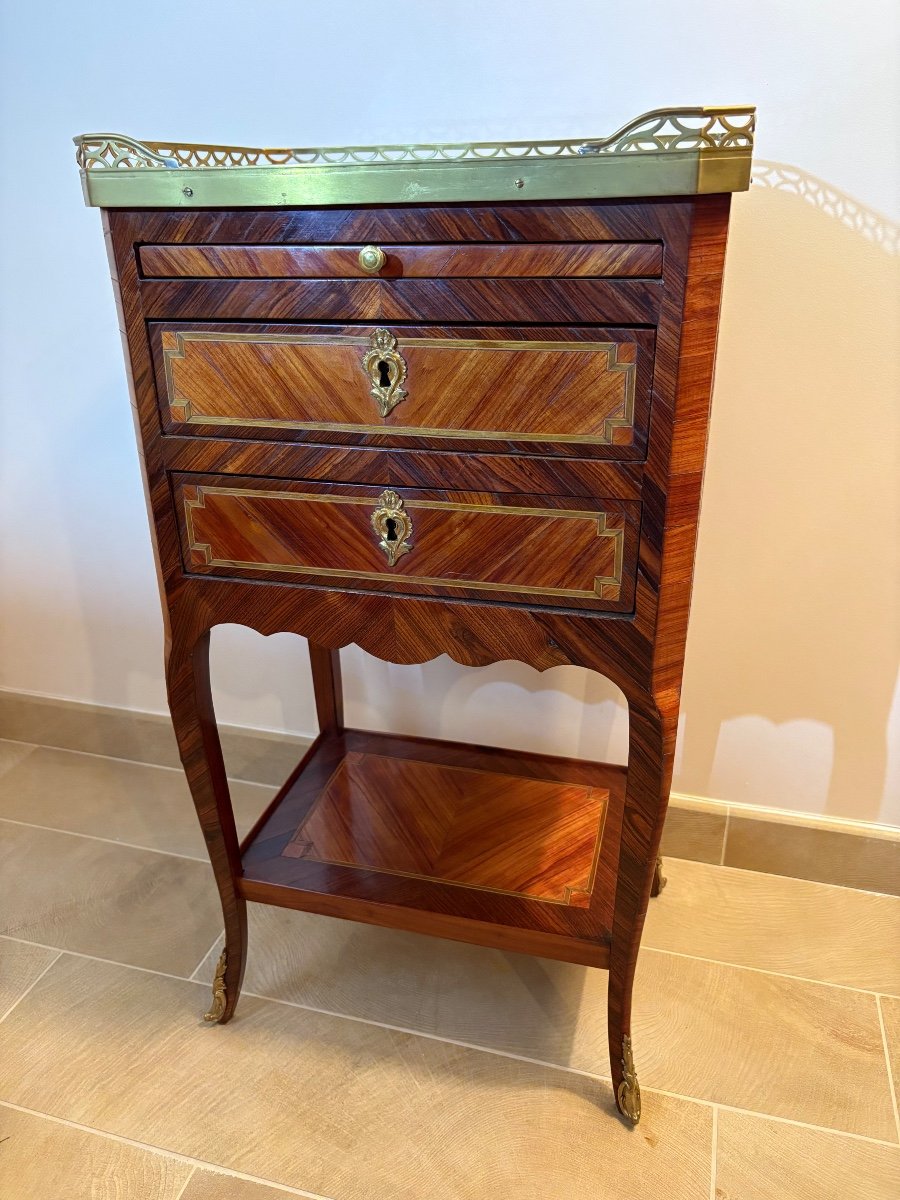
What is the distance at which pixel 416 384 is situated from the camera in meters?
0.85

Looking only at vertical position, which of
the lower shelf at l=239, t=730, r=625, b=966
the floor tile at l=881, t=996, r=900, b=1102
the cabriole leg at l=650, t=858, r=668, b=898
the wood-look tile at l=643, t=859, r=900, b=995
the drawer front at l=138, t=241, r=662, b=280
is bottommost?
the floor tile at l=881, t=996, r=900, b=1102

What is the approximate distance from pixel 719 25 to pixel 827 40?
13cm

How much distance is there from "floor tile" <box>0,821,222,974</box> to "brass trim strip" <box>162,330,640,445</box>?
0.90m

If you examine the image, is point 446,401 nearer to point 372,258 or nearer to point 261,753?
point 372,258

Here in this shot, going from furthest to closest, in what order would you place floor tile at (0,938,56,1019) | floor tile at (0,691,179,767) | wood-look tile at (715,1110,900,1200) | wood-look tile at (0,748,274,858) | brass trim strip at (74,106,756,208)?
1. floor tile at (0,691,179,767)
2. wood-look tile at (0,748,274,858)
3. floor tile at (0,938,56,1019)
4. wood-look tile at (715,1110,900,1200)
5. brass trim strip at (74,106,756,208)

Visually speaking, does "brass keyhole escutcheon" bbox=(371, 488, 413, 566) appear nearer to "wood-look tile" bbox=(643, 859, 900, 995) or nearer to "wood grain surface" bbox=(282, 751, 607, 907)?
"wood grain surface" bbox=(282, 751, 607, 907)

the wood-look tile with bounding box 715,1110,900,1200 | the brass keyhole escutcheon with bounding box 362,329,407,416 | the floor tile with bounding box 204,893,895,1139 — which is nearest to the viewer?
the brass keyhole escutcheon with bounding box 362,329,407,416

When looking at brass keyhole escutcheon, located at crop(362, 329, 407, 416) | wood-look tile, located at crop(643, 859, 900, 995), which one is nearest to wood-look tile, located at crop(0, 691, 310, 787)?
wood-look tile, located at crop(643, 859, 900, 995)

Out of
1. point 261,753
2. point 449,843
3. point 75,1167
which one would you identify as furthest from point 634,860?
point 261,753

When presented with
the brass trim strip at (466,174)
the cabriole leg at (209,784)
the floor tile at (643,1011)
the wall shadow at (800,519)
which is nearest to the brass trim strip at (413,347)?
the brass trim strip at (466,174)

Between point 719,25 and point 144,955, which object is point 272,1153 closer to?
point 144,955

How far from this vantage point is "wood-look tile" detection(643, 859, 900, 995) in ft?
4.38

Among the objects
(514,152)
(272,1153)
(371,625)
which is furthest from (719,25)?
(272,1153)

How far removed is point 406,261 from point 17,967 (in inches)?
48.2
